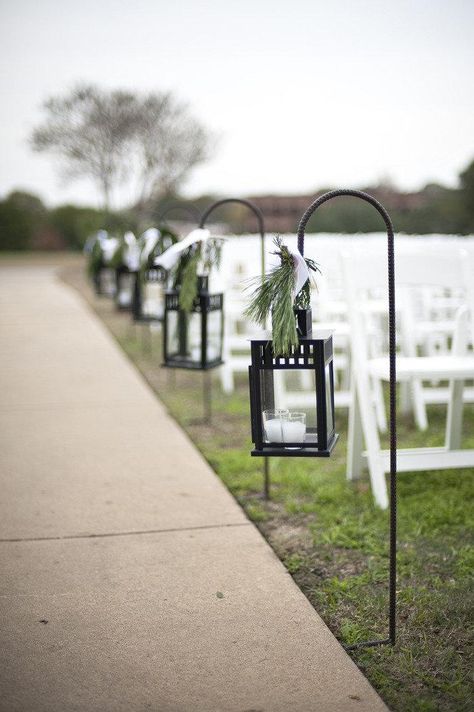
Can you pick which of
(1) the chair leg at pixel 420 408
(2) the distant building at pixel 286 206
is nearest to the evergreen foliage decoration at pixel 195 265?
(1) the chair leg at pixel 420 408

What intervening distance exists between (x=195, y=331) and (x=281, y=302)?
8.48ft

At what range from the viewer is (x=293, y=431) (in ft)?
9.78

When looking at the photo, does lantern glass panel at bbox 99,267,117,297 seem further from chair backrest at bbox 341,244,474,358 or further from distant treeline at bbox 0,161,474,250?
chair backrest at bbox 341,244,474,358

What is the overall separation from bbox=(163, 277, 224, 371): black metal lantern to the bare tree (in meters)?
19.3

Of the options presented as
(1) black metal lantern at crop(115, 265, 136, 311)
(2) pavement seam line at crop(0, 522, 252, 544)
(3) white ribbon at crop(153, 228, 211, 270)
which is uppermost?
(3) white ribbon at crop(153, 228, 211, 270)

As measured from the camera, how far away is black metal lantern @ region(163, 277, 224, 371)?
208 inches

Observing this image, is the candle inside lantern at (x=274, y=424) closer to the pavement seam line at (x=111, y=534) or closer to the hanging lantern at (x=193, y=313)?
the pavement seam line at (x=111, y=534)


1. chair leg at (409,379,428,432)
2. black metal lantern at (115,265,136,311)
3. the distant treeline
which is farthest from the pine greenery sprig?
the distant treeline

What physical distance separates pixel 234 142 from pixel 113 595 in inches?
887

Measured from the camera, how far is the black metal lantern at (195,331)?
208 inches

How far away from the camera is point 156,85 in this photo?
76.8ft

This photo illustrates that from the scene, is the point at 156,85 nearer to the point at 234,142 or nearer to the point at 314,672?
the point at 234,142

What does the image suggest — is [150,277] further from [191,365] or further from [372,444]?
[372,444]

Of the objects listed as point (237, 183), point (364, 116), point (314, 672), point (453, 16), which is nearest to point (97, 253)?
point (364, 116)
